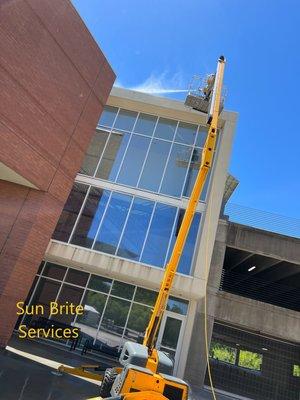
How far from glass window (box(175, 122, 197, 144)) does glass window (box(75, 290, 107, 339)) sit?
30.6 feet

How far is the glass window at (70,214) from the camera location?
56.6 feet

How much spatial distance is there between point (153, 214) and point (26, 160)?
7530 millimetres

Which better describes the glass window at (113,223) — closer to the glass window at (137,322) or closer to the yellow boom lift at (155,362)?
the glass window at (137,322)

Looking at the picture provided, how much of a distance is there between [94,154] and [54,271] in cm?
666

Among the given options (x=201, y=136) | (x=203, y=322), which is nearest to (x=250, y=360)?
(x=203, y=322)

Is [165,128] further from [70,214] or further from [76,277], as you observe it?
[76,277]

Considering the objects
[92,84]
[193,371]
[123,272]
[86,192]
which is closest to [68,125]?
[92,84]

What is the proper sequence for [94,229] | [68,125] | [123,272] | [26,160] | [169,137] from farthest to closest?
[169,137] < [94,229] < [123,272] < [68,125] < [26,160]

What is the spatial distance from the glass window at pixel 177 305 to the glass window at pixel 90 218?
471 centimetres

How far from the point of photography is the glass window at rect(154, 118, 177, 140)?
64.1 feet

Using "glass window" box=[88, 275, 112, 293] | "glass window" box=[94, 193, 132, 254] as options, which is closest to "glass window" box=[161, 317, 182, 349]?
"glass window" box=[88, 275, 112, 293]

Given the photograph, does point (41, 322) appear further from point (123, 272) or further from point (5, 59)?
point (5, 59)

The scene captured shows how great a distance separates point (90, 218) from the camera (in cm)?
1772

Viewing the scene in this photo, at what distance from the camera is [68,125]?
13.5 meters
